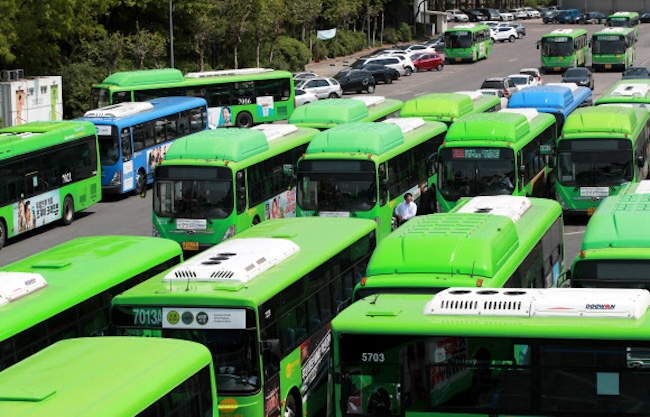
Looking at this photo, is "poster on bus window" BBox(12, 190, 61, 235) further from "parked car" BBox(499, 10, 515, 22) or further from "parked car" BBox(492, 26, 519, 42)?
"parked car" BBox(499, 10, 515, 22)

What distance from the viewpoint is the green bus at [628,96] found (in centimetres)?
3547

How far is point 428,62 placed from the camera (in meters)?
71.8

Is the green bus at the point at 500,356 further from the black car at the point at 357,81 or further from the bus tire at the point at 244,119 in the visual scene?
the black car at the point at 357,81

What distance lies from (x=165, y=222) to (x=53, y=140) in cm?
708

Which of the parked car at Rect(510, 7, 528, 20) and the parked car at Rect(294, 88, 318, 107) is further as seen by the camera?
the parked car at Rect(510, 7, 528, 20)

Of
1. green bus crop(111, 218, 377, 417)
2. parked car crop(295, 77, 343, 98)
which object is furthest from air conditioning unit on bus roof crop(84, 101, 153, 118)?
parked car crop(295, 77, 343, 98)

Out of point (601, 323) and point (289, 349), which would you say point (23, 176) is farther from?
point (601, 323)

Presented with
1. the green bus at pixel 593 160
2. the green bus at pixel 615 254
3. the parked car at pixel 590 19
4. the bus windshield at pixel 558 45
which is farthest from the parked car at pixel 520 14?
the green bus at pixel 615 254

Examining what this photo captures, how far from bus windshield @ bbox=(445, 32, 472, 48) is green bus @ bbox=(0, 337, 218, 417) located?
6496cm

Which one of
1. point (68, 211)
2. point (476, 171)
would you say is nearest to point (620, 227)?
point (476, 171)

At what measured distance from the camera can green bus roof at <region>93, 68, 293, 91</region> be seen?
42.3 meters

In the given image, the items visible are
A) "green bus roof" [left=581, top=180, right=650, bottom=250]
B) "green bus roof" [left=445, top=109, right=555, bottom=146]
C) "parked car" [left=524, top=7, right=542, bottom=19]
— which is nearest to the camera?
"green bus roof" [left=581, top=180, right=650, bottom=250]

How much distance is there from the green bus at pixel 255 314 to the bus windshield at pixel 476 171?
9267 mm

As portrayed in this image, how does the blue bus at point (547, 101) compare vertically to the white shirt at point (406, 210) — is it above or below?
above
